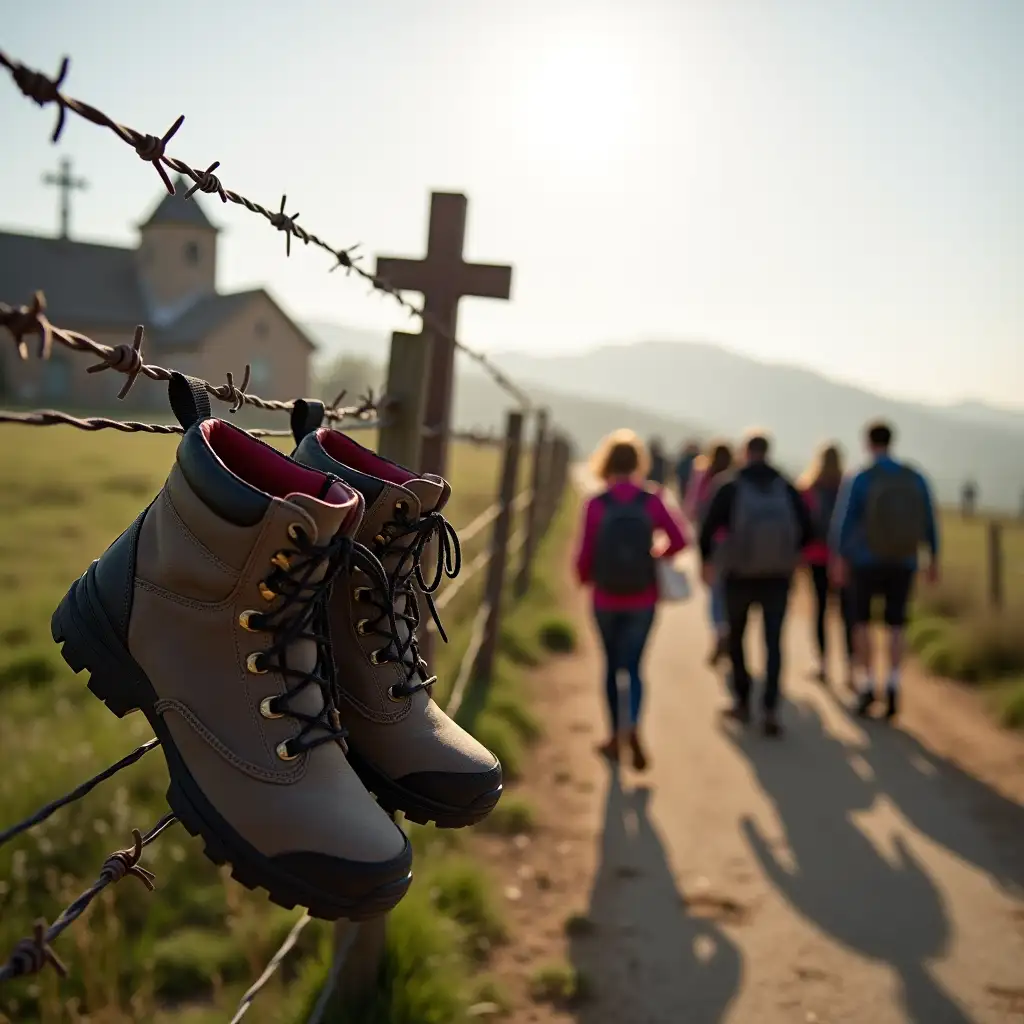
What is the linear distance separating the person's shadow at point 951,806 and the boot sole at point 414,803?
11.1 ft

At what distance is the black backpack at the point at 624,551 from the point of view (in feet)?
16.6

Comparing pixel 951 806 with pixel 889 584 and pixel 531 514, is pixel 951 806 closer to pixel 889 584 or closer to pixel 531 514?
pixel 889 584

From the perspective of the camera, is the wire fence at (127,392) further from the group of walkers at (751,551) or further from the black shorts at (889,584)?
the black shorts at (889,584)

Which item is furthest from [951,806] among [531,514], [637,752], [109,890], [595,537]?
[531,514]

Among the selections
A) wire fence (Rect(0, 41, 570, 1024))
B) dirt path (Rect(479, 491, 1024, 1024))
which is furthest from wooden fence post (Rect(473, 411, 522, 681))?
wire fence (Rect(0, 41, 570, 1024))

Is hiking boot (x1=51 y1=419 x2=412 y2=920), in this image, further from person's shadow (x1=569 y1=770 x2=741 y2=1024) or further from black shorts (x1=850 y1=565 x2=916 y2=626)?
black shorts (x1=850 y1=565 x2=916 y2=626)

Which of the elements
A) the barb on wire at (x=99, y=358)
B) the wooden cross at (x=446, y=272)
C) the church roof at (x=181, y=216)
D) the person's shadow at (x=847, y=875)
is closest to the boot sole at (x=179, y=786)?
the barb on wire at (x=99, y=358)

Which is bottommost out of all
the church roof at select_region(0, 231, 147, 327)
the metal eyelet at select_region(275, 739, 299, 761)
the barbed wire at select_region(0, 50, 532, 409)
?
the metal eyelet at select_region(275, 739, 299, 761)

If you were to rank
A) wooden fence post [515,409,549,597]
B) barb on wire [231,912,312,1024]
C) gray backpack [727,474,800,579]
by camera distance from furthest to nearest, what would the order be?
wooden fence post [515,409,549,597], gray backpack [727,474,800,579], barb on wire [231,912,312,1024]

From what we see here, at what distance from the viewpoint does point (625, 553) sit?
16.6 ft

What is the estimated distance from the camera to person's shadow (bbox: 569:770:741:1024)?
3.20 meters

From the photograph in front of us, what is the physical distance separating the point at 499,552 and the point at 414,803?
16.4 ft

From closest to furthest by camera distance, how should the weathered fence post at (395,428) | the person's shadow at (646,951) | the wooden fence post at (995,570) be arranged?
the weathered fence post at (395,428) → the person's shadow at (646,951) → the wooden fence post at (995,570)

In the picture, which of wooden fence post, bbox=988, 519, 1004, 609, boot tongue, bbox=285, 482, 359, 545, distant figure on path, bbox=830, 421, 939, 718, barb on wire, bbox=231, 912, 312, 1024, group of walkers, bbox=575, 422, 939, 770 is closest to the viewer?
boot tongue, bbox=285, 482, 359, 545
